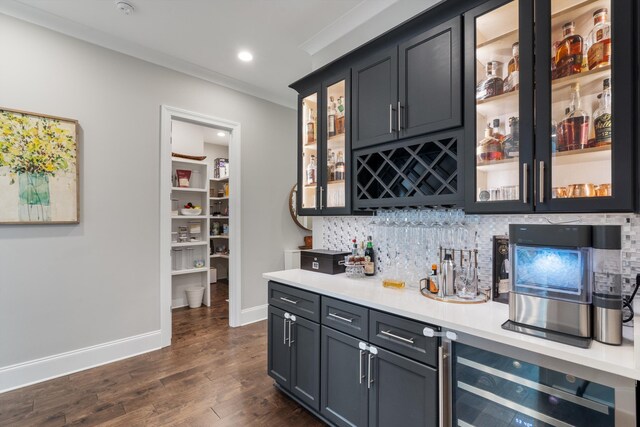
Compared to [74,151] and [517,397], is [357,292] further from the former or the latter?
[74,151]

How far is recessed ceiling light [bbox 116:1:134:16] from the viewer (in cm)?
241

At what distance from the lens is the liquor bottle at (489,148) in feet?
5.11

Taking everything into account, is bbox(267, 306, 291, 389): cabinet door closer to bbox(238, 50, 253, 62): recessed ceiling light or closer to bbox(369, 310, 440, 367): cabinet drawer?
bbox(369, 310, 440, 367): cabinet drawer

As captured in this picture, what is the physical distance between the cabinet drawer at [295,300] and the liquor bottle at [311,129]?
49.9 inches

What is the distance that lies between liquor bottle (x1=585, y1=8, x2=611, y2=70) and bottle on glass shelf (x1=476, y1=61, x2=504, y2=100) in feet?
1.14

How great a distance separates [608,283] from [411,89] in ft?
4.57

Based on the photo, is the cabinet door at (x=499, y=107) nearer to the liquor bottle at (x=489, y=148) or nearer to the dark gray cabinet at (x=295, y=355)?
the liquor bottle at (x=489, y=148)

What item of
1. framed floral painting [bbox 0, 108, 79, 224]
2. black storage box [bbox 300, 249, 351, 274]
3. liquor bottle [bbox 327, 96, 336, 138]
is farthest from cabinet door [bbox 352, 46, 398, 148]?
framed floral painting [bbox 0, 108, 79, 224]

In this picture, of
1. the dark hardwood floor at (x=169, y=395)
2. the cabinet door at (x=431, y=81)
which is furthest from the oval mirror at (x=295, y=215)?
the cabinet door at (x=431, y=81)

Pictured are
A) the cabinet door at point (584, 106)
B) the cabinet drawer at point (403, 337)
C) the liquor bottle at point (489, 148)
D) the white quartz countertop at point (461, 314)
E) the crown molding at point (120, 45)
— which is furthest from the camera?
the crown molding at point (120, 45)

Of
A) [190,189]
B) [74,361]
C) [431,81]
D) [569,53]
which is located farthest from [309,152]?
[74,361]

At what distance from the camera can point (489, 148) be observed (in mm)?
1588

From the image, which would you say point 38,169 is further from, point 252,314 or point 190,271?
point 252,314

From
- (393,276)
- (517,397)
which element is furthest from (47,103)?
(517,397)
